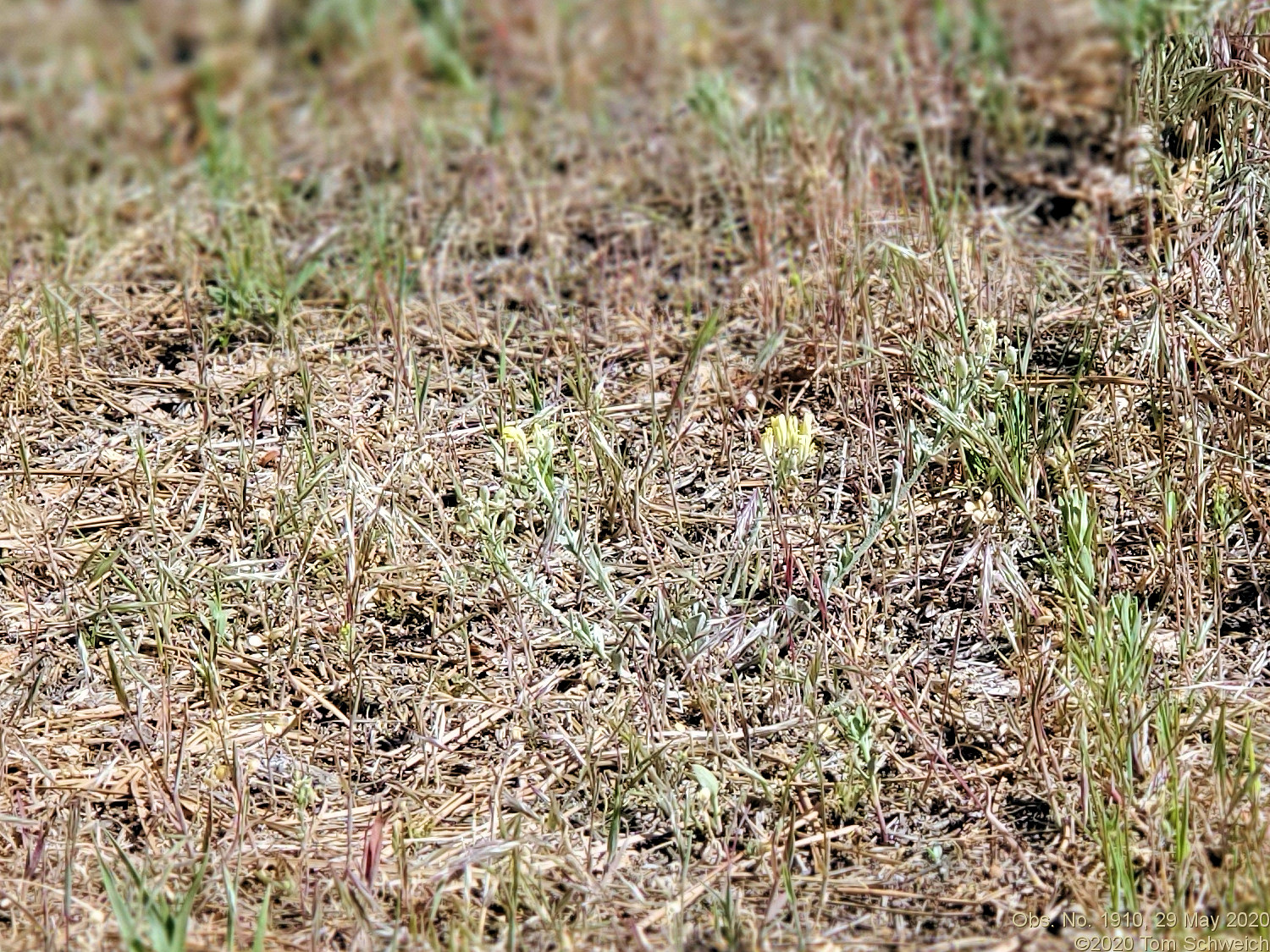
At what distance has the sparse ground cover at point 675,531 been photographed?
217 cm

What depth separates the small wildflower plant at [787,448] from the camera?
266 centimetres

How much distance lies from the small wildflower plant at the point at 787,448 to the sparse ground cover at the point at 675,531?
0.02 metres

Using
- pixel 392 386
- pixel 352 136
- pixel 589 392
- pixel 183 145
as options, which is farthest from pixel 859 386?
pixel 183 145

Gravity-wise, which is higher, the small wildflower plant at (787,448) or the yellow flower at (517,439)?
the yellow flower at (517,439)

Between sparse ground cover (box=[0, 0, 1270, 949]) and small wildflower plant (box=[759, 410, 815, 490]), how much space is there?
2cm

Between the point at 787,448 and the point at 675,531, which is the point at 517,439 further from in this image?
the point at 787,448

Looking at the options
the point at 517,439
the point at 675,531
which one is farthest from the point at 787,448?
the point at 517,439

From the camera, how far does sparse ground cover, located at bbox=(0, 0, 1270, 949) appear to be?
85.4 inches

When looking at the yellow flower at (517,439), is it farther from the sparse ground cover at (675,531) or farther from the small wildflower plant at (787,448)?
the small wildflower plant at (787,448)

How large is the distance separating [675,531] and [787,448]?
0.92 feet

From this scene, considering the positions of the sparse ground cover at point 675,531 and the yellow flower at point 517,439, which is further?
the yellow flower at point 517,439

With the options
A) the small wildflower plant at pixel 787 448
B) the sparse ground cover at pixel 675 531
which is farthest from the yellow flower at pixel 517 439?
the small wildflower plant at pixel 787 448

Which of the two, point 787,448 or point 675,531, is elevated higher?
point 787,448

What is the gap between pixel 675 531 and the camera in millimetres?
2732
